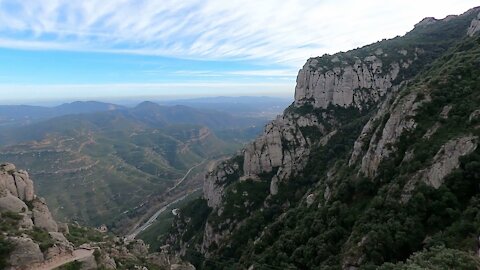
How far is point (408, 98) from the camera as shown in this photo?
220ft

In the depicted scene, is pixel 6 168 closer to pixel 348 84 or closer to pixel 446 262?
pixel 446 262

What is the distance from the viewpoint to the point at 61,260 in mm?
44031

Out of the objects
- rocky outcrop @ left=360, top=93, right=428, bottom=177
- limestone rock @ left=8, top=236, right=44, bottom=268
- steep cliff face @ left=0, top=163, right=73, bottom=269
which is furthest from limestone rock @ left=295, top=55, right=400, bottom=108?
limestone rock @ left=8, top=236, right=44, bottom=268

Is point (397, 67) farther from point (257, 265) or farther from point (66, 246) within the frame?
point (66, 246)

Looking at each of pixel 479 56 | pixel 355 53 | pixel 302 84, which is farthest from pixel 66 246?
pixel 355 53

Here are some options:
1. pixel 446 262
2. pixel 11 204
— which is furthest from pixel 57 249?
pixel 446 262

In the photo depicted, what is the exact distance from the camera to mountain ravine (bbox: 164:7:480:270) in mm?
44906

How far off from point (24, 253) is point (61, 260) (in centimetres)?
453

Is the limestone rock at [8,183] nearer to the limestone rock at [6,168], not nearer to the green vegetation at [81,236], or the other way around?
the limestone rock at [6,168]

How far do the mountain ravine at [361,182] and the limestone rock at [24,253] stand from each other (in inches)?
1377

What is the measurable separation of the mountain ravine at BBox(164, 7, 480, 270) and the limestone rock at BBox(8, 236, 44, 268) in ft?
115

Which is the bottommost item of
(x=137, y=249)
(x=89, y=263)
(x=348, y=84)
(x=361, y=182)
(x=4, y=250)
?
(x=137, y=249)

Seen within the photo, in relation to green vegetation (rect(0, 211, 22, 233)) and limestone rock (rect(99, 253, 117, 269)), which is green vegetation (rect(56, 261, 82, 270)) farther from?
green vegetation (rect(0, 211, 22, 233))

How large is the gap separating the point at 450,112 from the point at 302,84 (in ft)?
295
